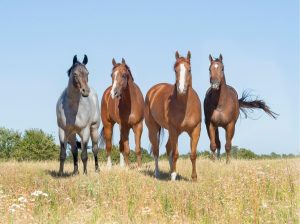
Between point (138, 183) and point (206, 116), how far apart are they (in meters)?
6.09

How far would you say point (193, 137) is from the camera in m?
12.5

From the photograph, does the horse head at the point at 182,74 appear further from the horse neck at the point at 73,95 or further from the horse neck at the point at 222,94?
the horse neck at the point at 222,94

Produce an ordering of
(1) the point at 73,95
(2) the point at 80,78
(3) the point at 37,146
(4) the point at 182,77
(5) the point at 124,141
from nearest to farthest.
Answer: (4) the point at 182,77, (2) the point at 80,78, (1) the point at 73,95, (5) the point at 124,141, (3) the point at 37,146

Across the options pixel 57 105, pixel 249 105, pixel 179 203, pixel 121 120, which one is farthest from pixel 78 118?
pixel 249 105

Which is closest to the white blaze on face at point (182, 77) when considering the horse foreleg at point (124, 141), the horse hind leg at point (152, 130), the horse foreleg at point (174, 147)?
the horse foreleg at point (174, 147)

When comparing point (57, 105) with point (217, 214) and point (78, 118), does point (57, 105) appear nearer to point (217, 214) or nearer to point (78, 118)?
point (78, 118)

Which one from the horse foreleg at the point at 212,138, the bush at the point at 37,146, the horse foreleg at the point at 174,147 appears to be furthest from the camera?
the bush at the point at 37,146

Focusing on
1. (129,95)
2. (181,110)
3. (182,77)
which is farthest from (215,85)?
(182,77)

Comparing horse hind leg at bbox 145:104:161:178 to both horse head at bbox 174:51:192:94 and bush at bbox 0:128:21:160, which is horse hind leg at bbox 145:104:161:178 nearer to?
horse head at bbox 174:51:192:94

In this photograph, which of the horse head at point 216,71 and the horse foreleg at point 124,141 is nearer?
the horse head at point 216,71

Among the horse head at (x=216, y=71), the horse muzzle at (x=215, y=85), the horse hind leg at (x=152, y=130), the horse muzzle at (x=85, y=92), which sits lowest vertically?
the horse hind leg at (x=152, y=130)

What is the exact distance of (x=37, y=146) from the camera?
34.4 metres

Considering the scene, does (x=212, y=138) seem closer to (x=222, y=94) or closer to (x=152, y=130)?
(x=222, y=94)

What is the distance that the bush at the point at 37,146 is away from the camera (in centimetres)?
3388
